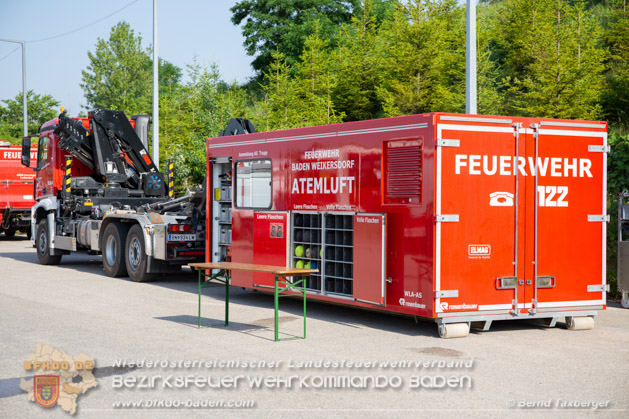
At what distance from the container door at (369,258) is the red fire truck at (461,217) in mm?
16

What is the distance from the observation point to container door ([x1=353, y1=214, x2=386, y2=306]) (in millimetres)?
10008

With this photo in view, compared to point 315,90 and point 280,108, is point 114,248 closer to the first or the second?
point 280,108

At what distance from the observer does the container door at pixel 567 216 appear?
32.7 feet

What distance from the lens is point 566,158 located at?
33.3ft

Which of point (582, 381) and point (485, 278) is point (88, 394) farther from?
point (485, 278)

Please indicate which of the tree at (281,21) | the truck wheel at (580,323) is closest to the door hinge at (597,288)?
the truck wheel at (580,323)


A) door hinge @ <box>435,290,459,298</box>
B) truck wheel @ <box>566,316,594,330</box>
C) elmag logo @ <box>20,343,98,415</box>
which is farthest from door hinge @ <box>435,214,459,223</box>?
elmag logo @ <box>20,343,98,415</box>

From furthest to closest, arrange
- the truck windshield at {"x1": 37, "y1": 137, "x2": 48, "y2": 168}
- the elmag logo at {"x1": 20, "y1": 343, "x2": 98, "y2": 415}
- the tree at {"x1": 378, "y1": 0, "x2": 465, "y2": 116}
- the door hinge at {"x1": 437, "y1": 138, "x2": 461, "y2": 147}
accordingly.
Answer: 1. the tree at {"x1": 378, "y1": 0, "x2": 465, "y2": 116}
2. the truck windshield at {"x1": 37, "y1": 137, "x2": 48, "y2": 168}
3. the door hinge at {"x1": 437, "y1": 138, "x2": 461, "y2": 147}
4. the elmag logo at {"x1": 20, "y1": 343, "x2": 98, "y2": 415}

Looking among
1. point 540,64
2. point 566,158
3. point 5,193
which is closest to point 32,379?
point 566,158

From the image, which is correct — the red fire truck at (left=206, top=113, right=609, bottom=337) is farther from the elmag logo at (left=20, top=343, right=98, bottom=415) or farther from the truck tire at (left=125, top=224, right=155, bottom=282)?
the truck tire at (left=125, top=224, right=155, bottom=282)

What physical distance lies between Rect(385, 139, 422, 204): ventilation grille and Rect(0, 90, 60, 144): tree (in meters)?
49.2

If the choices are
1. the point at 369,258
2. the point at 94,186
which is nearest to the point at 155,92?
the point at 94,186

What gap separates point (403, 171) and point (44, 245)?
1248cm

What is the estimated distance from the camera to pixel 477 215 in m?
9.62
